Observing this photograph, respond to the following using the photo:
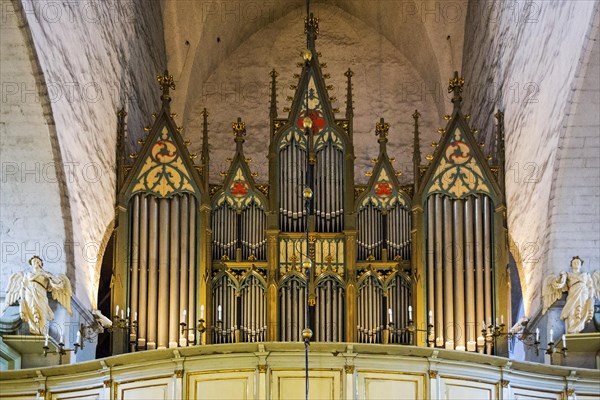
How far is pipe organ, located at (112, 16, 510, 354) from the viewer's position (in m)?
21.2

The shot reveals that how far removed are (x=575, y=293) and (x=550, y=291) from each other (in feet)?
1.29

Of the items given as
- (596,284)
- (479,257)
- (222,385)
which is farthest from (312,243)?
(596,284)

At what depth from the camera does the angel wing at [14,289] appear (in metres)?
20.2

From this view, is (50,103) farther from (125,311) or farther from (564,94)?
(564,94)

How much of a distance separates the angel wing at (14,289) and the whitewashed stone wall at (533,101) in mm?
7500

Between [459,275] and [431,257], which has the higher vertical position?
[431,257]

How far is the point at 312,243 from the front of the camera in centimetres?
2175

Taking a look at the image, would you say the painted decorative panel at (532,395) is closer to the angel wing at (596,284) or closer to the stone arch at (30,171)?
the angel wing at (596,284)

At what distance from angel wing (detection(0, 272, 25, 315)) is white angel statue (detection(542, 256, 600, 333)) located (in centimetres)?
750

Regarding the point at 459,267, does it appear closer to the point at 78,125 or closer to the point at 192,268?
the point at 192,268

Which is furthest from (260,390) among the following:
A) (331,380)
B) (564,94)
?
(564,94)

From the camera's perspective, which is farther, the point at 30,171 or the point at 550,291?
the point at 550,291

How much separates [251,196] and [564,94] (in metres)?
5.17

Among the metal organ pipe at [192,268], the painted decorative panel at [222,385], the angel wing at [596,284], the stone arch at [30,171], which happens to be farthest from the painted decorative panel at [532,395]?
the stone arch at [30,171]
